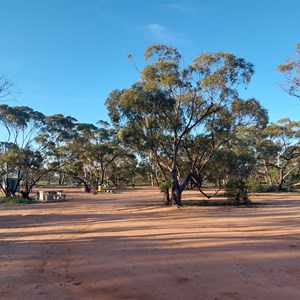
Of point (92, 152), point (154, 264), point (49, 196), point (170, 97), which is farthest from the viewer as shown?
point (92, 152)

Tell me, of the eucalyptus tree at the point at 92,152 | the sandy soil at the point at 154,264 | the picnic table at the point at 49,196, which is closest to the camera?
the sandy soil at the point at 154,264

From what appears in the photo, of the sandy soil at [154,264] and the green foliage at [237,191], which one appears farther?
the green foliage at [237,191]

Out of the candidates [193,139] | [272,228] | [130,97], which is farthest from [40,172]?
[272,228]

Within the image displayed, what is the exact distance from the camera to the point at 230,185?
76.4ft

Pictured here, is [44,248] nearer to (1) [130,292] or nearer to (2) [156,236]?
(2) [156,236]

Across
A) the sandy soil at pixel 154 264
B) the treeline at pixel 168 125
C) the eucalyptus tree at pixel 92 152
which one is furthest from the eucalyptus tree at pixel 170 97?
the eucalyptus tree at pixel 92 152

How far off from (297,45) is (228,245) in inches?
617

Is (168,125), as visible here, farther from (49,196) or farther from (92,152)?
(92,152)

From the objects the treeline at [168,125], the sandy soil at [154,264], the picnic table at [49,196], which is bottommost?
the sandy soil at [154,264]

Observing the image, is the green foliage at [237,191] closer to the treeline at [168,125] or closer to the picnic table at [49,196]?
the treeline at [168,125]

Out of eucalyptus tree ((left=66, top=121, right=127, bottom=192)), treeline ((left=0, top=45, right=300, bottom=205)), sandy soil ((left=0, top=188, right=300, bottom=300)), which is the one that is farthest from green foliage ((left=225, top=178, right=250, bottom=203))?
eucalyptus tree ((left=66, top=121, right=127, bottom=192))

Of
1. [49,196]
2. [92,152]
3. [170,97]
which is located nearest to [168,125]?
[170,97]

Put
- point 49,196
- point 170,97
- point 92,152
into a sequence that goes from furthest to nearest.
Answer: point 92,152
point 49,196
point 170,97

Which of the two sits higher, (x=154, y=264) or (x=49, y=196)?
(x=49, y=196)
